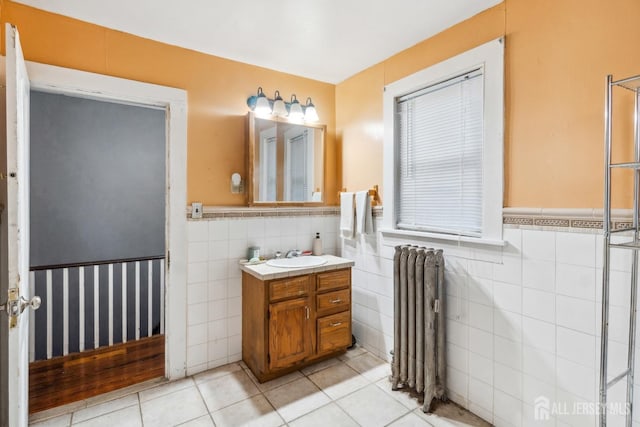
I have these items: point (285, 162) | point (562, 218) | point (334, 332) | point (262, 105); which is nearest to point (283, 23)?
point (262, 105)

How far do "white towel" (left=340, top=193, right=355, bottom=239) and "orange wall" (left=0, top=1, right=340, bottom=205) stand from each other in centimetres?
86

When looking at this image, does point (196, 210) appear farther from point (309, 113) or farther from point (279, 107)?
point (309, 113)

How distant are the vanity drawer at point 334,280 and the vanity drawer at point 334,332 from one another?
0.74ft

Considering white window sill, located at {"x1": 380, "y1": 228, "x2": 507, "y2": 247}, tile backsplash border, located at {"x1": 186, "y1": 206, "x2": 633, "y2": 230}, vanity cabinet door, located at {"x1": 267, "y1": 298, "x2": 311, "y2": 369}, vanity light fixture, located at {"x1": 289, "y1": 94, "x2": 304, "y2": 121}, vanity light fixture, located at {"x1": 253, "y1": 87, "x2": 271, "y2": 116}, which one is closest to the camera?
tile backsplash border, located at {"x1": 186, "y1": 206, "x2": 633, "y2": 230}

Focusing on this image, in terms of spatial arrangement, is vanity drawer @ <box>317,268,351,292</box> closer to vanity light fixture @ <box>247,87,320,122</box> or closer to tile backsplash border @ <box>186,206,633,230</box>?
tile backsplash border @ <box>186,206,633,230</box>

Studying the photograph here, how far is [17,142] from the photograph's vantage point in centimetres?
135

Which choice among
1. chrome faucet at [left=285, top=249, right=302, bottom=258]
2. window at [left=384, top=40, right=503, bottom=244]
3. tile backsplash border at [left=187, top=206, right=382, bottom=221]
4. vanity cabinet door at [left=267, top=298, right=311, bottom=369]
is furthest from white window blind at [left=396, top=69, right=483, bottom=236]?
vanity cabinet door at [left=267, top=298, right=311, bottom=369]

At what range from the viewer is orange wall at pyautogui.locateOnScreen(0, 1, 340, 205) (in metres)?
1.92

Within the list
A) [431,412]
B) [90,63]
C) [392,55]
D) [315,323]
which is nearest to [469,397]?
[431,412]

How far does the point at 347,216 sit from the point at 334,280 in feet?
1.89

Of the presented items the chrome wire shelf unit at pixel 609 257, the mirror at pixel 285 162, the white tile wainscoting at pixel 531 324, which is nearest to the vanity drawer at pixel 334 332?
the white tile wainscoting at pixel 531 324

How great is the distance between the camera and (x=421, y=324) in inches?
79.4

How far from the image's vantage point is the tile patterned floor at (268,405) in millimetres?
1875

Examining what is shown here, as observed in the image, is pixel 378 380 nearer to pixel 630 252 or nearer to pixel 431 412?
pixel 431 412
